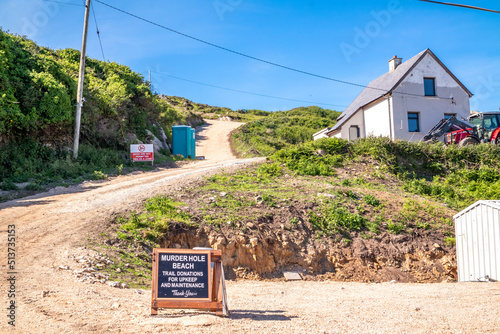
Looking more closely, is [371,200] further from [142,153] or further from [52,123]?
[52,123]

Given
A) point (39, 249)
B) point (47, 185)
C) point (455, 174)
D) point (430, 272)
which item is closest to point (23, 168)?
point (47, 185)

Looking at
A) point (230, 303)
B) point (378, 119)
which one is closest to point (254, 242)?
point (230, 303)

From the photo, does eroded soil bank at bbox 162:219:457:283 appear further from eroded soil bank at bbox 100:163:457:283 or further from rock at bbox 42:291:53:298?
rock at bbox 42:291:53:298

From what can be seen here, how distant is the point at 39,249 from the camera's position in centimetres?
879

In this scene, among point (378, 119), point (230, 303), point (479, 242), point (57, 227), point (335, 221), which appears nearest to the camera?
point (230, 303)

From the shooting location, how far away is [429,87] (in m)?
29.1

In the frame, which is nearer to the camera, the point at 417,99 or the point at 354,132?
the point at 417,99

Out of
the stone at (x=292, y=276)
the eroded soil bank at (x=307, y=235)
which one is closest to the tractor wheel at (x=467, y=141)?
Answer: the eroded soil bank at (x=307, y=235)

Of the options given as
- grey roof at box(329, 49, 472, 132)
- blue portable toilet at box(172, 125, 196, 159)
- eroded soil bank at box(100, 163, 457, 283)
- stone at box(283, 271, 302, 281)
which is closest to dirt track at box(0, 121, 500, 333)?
stone at box(283, 271, 302, 281)

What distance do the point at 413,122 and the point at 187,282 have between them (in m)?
26.2

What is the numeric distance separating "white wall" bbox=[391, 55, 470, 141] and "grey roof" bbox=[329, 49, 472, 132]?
0.32 meters

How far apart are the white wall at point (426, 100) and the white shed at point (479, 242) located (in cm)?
1744

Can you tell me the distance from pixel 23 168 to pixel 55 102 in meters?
3.66

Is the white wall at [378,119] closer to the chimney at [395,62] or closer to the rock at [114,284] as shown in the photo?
the chimney at [395,62]
